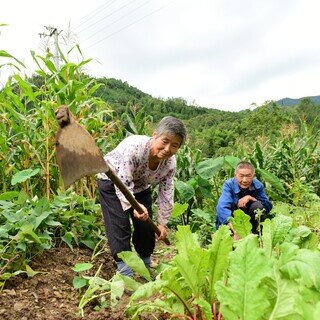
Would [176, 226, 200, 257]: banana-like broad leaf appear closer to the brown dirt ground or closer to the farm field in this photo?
the farm field

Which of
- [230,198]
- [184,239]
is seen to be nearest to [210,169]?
[230,198]

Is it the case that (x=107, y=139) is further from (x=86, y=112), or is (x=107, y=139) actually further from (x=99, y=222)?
(x=99, y=222)

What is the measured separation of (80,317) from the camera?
1.97 metres

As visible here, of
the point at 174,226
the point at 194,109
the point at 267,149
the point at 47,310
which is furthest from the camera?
the point at 194,109

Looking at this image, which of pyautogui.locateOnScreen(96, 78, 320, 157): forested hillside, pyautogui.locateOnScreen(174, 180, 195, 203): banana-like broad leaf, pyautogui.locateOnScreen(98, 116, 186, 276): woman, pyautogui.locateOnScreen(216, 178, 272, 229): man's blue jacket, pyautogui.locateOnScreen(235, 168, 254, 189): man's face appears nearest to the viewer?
pyautogui.locateOnScreen(98, 116, 186, 276): woman

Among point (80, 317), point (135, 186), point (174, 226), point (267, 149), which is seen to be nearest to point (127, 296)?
point (80, 317)

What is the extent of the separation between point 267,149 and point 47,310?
5.10 m

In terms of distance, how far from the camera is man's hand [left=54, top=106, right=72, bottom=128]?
5.68 feet

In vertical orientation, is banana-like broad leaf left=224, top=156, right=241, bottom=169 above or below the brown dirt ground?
above

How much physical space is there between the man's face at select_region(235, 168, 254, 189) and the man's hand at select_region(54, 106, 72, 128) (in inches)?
84.3

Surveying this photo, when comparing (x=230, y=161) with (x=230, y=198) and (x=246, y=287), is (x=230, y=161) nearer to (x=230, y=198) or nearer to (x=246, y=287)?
(x=230, y=198)

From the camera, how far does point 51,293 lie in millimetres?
2277

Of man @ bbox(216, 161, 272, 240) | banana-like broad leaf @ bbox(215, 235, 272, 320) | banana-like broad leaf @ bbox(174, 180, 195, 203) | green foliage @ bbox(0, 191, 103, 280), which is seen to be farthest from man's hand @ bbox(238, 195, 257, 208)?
banana-like broad leaf @ bbox(215, 235, 272, 320)

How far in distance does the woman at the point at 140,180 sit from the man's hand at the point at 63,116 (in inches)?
27.4
